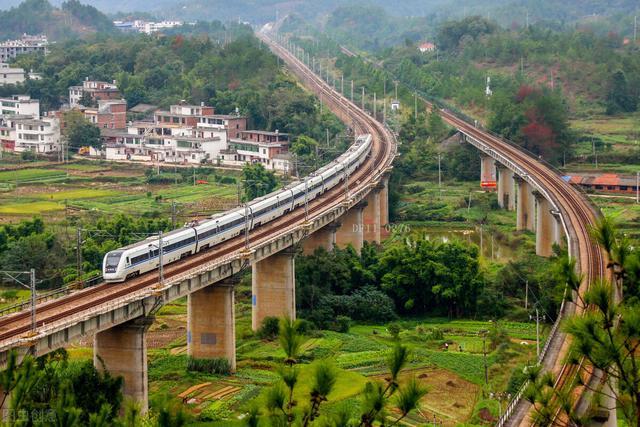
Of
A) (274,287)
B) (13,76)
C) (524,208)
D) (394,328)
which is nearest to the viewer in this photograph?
(394,328)

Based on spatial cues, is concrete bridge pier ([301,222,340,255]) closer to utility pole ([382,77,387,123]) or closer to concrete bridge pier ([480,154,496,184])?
concrete bridge pier ([480,154,496,184])

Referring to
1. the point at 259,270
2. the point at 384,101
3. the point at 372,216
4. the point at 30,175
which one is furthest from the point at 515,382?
the point at 384,101

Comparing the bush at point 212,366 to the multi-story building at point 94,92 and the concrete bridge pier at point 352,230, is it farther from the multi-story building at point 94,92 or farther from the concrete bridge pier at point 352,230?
the multi-story building at point 94,92

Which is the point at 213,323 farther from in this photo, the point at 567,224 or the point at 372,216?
the point at 372,216

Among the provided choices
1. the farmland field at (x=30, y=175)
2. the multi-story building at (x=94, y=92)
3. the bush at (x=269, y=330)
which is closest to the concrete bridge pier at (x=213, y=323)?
the bush at (x=269, y=330)

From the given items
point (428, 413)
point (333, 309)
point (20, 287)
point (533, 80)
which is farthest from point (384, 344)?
point (533, 80)

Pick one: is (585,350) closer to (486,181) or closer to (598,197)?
(598,197)
